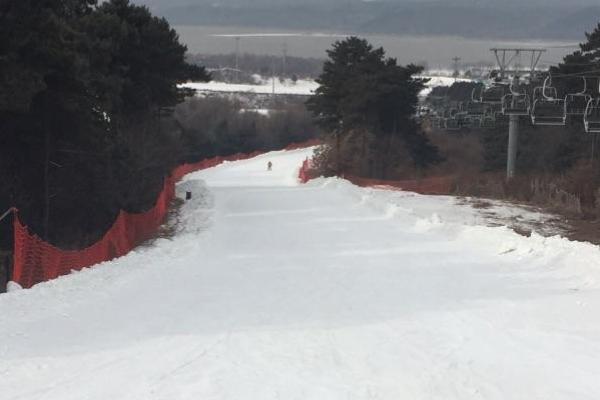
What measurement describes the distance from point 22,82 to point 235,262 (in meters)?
8.25

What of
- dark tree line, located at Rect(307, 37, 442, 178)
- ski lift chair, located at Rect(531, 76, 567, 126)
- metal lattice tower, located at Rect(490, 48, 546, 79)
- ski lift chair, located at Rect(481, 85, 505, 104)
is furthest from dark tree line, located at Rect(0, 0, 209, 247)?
dark tree line, located at Rect(307, 37, 442, 178)

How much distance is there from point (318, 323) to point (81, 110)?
1717 centimetres

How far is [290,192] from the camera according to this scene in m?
36.6

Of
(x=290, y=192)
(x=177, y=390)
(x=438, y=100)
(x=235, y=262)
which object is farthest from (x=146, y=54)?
(x=438, y=100)

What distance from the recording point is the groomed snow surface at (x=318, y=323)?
6836 millimetres

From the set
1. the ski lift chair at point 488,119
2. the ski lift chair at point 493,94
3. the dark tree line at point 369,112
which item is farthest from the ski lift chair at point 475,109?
the dark tree line at point 369,112

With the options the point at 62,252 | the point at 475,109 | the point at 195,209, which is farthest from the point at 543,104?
the point at 62,252

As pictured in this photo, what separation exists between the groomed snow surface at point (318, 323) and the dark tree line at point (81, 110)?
722 centimetres

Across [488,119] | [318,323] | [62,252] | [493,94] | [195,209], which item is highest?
[493,94]

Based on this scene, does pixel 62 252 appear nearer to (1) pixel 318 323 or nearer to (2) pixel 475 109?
(1) pixel 318 323

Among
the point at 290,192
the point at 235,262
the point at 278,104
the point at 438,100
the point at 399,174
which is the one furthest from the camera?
the point at 278,104

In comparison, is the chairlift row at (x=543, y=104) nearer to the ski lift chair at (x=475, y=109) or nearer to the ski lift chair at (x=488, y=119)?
the ski lift chair at (x=475, y=109)

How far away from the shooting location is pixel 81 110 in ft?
79.1

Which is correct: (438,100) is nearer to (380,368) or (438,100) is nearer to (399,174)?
(399,174)
